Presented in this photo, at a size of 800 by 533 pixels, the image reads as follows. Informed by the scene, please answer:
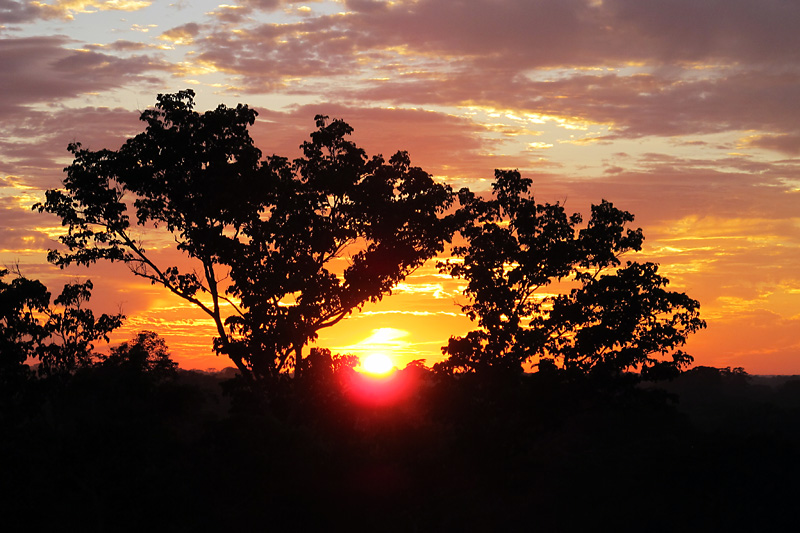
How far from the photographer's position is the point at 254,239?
43.2 m

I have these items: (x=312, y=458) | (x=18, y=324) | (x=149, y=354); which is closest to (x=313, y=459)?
(x=312, y=458)

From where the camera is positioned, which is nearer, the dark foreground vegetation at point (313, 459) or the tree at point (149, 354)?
the dark foreground vegetation at point (313, 459)

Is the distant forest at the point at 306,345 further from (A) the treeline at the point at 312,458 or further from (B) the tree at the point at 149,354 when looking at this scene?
(B) the tree at the point at 149,354

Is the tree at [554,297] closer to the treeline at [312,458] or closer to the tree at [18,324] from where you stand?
the treeline at [312,458]

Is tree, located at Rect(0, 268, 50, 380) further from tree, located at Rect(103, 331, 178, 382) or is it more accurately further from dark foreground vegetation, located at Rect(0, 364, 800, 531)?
tree, located at Rect(103, 331, 178, 382)

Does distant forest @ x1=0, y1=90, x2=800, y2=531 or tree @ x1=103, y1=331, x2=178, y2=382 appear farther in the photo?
tree @ x1=103, y1=331, x2=178, y2=382

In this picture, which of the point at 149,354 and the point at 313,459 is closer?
the point at 313,459

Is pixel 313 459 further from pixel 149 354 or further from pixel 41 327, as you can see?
pixel 149 354

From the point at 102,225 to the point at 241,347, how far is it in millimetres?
9798

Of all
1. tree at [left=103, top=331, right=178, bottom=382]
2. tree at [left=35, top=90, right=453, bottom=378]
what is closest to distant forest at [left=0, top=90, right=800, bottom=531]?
tree at [left=35, top=90, right=453, bottom=378]

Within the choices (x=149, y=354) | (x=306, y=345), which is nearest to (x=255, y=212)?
(x=306, y=345)

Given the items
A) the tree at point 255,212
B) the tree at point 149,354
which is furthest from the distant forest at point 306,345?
the tree at point 149,354

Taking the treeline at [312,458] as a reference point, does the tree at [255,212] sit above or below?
above

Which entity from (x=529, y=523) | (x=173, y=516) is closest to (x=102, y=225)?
(x=173, y=516)
